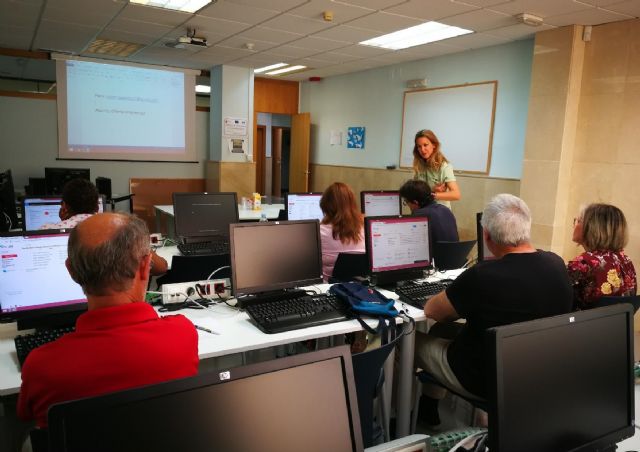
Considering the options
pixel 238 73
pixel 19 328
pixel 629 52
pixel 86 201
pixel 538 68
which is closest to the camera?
pixel 19 328

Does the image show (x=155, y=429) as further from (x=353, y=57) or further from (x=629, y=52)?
(x=353, y=57)

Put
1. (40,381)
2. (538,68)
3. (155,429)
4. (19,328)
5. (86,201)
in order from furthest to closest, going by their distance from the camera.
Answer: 1. (538,68)
2. (86,201)
3. (19,328)
4. (40,381)
5. (155,429)

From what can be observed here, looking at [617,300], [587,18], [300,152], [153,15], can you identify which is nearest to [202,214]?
[153,15]

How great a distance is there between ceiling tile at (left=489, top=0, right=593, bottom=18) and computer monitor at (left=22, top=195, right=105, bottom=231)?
3673 mm

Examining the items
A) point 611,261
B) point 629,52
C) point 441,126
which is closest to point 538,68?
point 629,52

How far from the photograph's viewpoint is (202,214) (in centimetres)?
402

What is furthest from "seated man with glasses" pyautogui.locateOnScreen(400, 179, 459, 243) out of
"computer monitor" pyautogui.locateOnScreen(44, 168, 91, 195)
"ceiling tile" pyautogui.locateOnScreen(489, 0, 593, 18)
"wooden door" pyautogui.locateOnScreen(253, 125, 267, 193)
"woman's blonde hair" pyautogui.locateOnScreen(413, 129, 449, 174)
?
"wooden door" pyautogui.locateOnScreen(253, 125, 267, 193)

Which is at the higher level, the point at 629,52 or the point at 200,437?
the point at 629,52

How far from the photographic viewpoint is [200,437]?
0.77 metres

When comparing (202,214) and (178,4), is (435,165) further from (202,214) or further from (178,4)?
(178,4)

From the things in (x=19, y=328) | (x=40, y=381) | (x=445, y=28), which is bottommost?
(x=19, y=328)

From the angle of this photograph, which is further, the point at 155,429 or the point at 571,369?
the point at 571,369

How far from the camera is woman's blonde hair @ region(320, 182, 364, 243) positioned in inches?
121

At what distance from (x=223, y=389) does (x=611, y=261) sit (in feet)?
7.39
